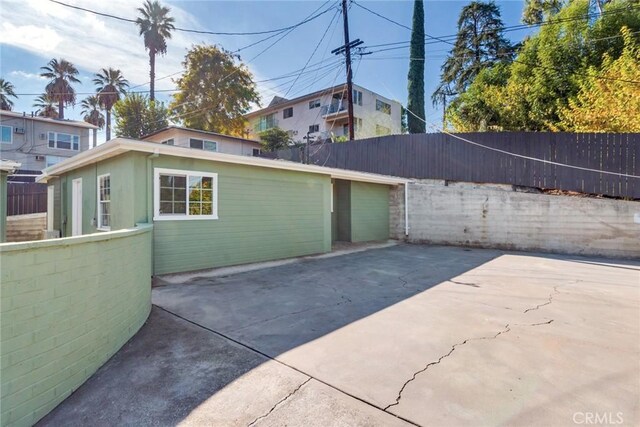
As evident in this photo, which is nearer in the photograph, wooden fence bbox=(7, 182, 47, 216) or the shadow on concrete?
the shadow on concrete

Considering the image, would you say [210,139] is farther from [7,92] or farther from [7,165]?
[7,92]

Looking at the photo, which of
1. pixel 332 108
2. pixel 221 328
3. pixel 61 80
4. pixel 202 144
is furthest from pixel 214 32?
pixel 61 80

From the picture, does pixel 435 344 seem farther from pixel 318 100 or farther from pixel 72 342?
pixel 318 100

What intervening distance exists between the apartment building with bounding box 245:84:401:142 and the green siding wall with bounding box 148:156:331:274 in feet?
46.2

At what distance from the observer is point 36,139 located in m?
20.3

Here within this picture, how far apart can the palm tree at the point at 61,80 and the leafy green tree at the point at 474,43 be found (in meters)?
32.0

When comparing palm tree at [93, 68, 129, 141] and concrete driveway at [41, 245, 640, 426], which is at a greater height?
palm tree at [93, 68, 129, 141]

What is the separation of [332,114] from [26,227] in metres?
18.5

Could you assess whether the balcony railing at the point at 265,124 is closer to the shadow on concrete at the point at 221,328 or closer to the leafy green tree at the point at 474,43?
the leafy green tree at the point at 474,43

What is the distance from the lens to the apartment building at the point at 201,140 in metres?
19.0

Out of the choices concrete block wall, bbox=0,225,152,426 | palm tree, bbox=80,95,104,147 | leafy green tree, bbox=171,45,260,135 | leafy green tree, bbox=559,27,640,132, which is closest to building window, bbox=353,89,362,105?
leafy green tree, bbox=171,45,260,135

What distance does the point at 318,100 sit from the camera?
80.9ft

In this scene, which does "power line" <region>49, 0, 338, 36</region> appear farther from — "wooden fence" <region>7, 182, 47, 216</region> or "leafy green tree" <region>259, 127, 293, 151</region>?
"wooden fence" <region>7, 182, 47, 216</region>

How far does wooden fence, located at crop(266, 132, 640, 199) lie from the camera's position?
30.2 feet
